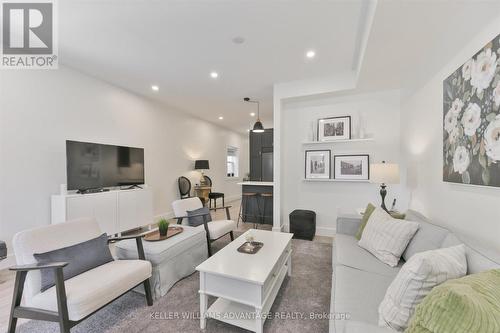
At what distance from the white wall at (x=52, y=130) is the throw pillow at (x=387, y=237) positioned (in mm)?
4350

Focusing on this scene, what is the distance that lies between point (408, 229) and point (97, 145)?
4.46 m

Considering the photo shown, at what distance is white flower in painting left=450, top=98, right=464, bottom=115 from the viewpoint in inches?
71.8

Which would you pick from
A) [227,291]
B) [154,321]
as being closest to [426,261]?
[227,291]

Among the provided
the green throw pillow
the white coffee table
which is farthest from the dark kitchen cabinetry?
the green throw pillow

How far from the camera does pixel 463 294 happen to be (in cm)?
74

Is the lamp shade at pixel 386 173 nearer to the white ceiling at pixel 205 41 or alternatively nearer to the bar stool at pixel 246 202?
the white ceiling at pixel 205 41

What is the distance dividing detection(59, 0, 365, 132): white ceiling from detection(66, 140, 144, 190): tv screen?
4.18 feet

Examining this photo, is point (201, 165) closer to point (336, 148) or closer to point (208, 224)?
point (208, 224)

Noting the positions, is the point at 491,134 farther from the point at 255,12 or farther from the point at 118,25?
the point at 118,25

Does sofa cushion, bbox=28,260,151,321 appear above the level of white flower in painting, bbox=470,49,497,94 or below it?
below

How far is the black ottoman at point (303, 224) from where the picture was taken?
366 cm

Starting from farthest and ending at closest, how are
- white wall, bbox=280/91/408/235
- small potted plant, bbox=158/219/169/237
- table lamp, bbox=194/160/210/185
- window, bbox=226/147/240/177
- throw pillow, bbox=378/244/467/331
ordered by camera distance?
window, bbox=226/147/240/177 → table lamp, bbox=194/160/210/185 → white wall, bbox=280/91/408/235 → small potted plant, bbox=158/219/169/237 → throw pillow, bbox=378/244/467/331

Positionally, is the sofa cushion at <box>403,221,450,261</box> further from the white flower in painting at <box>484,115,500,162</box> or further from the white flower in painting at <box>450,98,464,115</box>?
the white flower in painting at <box>450,98,464,115</box>

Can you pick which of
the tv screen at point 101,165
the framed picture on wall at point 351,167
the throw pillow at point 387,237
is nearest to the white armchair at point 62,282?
the tv screen at point 101,165
